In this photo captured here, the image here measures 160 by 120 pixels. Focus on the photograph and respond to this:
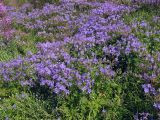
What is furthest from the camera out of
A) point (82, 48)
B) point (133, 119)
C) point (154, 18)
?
point (154, 18)

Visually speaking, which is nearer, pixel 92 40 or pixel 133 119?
pixel 133 119

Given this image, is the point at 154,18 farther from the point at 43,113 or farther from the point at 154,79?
the point at 43,113

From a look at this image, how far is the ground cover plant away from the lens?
4.38m

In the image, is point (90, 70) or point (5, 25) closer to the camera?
point (90, 70)

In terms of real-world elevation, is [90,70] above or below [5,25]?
above

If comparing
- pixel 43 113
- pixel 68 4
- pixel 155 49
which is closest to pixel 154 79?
pixel 155 49

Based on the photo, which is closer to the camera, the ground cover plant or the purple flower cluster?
the ground cover plant

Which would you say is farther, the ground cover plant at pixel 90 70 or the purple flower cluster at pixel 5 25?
the purple flower cluster at pixel 5 25

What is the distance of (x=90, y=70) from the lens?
4738 mm

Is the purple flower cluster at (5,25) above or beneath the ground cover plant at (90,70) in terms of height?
beneath

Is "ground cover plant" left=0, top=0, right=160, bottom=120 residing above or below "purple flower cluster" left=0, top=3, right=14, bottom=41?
above

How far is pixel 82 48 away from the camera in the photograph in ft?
18.1

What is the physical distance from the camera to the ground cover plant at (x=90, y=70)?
172 inches

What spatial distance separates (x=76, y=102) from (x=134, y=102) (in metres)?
0.68
